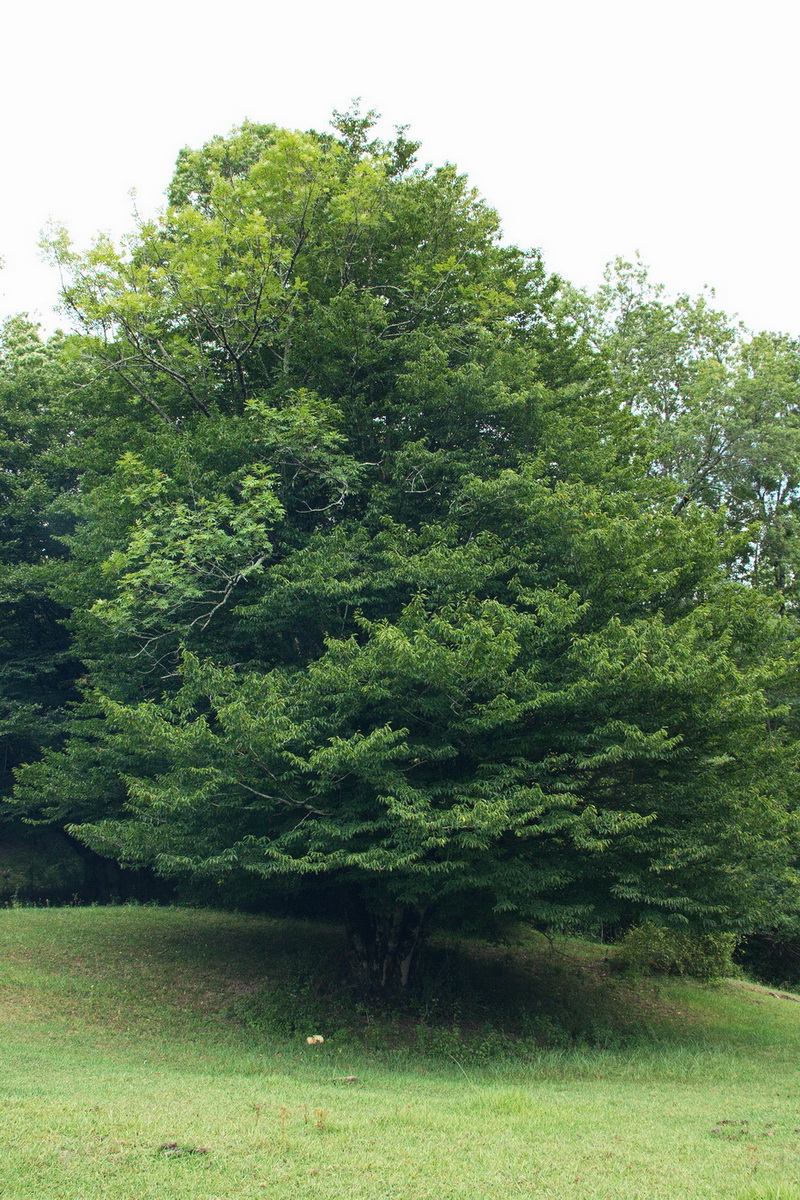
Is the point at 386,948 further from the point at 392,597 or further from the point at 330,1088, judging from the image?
the point at 392,597

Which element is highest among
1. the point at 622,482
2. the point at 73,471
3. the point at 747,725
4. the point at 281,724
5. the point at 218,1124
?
the point at 73,471

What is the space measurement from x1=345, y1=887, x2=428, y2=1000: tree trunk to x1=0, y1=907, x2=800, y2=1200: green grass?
3.23ft

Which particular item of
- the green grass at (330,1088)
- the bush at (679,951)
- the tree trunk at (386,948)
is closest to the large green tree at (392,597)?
the tree trunk at (386,948)

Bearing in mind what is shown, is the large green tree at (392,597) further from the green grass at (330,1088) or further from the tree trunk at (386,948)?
the green grass at (330,1088)

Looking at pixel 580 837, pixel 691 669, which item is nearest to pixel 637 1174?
pixel 580 837

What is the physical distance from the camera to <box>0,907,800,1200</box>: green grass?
18.0 ft

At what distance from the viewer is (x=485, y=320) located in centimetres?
1656

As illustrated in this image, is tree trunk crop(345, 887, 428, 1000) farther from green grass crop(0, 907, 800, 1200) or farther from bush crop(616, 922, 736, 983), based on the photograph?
bush crop(616, 922, 736, 983)

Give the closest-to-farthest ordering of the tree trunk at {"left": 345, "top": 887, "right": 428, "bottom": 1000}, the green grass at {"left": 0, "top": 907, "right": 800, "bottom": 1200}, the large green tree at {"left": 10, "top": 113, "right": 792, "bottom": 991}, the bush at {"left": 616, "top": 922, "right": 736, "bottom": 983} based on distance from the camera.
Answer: the green grass at {"left": 0, "top": 907, "right": 800, "bottom": 1200} < the large green tree at {"left": 10, "top": 113, "right": 792, "bottom": 991} < the tree trunk at {"left": 345, "top": 887, "right": 428, "bottom": 1000} < the bush at {"left": 616, "top": 922, "right": 736, "bottom": 983}

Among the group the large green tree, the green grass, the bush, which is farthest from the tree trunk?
the bush

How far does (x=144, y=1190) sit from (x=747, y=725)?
9.83 m

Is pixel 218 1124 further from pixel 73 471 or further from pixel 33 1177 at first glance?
pixel 73 471

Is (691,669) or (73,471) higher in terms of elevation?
(73,471)

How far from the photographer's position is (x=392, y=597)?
1412cm
